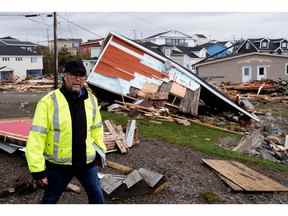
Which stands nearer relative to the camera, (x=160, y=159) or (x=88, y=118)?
(x=88, y=118)

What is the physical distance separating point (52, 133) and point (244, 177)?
341 cm

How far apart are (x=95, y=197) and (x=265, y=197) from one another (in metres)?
2.63

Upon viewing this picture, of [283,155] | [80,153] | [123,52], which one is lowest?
[283,155]

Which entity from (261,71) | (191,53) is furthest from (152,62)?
(191,53)

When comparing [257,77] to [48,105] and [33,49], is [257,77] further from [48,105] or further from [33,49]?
[48,105]

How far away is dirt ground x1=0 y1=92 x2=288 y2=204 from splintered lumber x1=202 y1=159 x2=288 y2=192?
99 millimetres

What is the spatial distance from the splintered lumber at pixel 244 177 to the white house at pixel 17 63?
42.0 feet

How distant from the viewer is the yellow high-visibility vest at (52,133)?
3.31 meters

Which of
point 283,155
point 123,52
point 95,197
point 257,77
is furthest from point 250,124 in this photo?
point 95,197

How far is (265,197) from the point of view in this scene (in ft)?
17.4

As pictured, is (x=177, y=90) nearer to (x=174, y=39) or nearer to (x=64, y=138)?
(x=174, y=39)

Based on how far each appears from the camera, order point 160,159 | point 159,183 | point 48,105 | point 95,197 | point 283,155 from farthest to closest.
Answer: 1. point 283,155
2. point 160,159
3. point 159,183
4. point 95,197
5. point 48,105

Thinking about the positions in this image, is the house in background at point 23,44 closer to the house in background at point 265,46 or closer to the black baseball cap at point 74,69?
the house in background at point 265,46

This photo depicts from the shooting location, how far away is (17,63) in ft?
70.8
